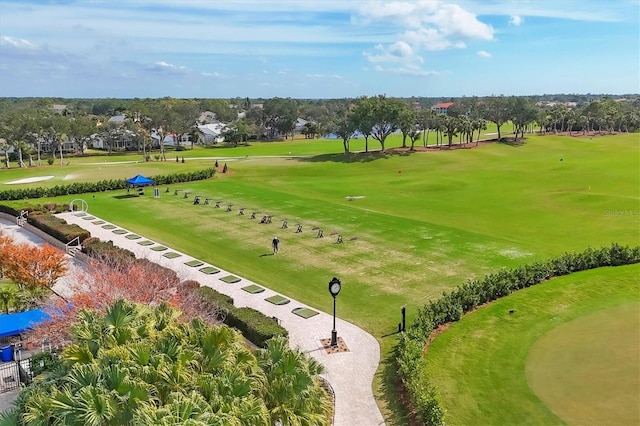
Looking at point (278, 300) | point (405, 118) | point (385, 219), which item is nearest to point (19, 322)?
point (278, 300)

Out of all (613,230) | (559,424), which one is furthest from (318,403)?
(613,230)

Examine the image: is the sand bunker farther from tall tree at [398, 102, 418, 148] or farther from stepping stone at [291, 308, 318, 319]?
tall tree at [398, 102, 418, 148]

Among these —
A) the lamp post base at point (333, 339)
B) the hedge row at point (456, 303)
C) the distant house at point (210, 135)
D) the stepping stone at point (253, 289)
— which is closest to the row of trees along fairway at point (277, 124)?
the distant house at point (210, 135)

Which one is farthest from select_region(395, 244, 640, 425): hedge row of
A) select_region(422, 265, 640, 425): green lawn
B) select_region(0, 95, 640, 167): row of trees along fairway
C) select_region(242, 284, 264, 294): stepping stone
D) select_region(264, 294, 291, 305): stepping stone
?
select_region(0, 95, 640, 167): row of trees along fairway

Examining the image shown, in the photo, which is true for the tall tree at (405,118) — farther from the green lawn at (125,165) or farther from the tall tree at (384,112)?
the green lawn at (125,165)

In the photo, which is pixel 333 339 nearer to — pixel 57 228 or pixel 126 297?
pixel 126 297

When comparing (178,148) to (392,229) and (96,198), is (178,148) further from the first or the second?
(392,229)
